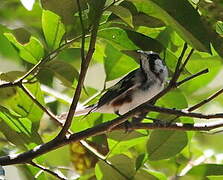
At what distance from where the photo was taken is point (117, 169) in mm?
1207

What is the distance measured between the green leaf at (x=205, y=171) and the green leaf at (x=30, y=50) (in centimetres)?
42

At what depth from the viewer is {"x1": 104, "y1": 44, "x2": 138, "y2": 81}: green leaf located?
1317 mm

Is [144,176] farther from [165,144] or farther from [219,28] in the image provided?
[219,28]

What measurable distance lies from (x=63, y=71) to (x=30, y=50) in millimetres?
82

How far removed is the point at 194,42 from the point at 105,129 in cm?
25

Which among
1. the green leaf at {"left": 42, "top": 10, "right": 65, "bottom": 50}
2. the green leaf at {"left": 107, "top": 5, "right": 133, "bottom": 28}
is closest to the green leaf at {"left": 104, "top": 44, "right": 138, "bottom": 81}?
the green leaf at {"left": 42, "top": 10, "right": 65, "bottom": 50}

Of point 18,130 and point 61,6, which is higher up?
point 61,6

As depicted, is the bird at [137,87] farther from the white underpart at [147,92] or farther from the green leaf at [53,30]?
the green leaf at [53,30]

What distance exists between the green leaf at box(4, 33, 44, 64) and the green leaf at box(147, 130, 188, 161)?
31cm

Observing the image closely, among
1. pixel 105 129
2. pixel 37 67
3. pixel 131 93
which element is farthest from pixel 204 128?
pixel 131 93

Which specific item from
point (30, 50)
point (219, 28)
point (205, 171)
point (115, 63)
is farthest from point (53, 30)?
point (205, 171)

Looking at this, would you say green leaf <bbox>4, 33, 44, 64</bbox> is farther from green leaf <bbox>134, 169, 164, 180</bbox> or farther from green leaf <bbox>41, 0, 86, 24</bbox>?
green leaf <bbox>134, 169, 164, 180</bbox>

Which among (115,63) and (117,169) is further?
(115,63)

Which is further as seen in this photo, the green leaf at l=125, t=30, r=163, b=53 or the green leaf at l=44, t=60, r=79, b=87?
the green leaf at l=44, t=60, r=79, b=87
